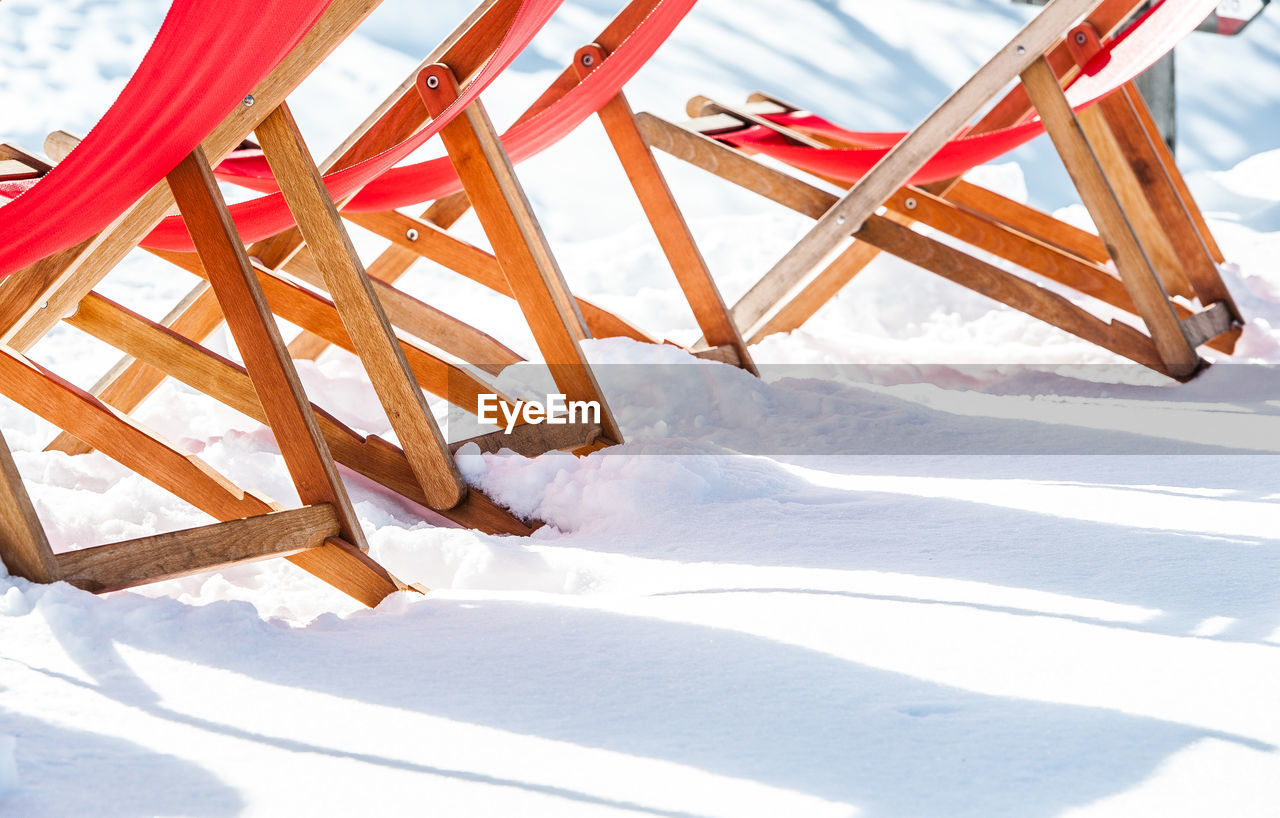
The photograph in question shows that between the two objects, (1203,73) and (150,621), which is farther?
(1203,73)

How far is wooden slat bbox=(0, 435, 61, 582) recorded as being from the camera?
154 cm

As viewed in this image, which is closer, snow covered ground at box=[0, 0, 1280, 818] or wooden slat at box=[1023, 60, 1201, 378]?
snow covered ground at box=[0, 0, 1280, 818]

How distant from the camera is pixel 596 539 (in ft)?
6.98

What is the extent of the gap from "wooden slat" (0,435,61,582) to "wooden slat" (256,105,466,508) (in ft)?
2.15

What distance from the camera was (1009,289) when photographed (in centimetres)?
368

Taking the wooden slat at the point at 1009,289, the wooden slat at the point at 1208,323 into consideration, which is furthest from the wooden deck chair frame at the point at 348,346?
the wooden slat at the point at 1208,323

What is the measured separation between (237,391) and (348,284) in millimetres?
487

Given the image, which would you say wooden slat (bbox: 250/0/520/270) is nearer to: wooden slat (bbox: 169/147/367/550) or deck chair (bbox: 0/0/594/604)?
deck chair (bbox: 0/0/594/604)

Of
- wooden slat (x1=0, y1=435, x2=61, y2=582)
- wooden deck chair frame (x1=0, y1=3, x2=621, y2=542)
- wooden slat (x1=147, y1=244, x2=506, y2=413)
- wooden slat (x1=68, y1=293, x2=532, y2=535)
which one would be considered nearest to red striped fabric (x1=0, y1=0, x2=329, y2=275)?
wooden deck chair frame (x1=0, y1=3, x2=621, y2=542)

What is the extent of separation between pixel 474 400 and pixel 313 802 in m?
1.68

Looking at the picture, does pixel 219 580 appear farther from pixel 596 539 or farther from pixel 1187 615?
pixel 1187 615

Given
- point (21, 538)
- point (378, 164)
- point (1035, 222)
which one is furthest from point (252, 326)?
point (1035, 222)

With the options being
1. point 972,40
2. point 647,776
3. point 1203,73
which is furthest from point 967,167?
point 972,40

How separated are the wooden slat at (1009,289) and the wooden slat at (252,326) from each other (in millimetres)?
2246
